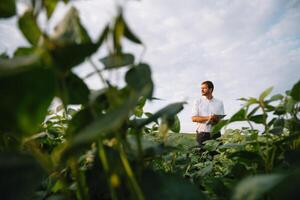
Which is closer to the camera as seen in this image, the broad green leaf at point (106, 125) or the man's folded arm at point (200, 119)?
the broad green leaf at point (106, 125)

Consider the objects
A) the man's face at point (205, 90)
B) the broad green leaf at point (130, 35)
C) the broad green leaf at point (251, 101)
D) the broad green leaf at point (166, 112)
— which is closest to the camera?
the broad green leaf at point (130, 35)

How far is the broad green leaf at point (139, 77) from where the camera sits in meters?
0.52

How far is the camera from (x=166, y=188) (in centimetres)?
53

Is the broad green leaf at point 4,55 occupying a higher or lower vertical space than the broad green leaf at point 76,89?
higher

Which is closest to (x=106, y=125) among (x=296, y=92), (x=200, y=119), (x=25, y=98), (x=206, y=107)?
(x=25, y=98)

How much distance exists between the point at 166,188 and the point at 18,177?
0.84 feet

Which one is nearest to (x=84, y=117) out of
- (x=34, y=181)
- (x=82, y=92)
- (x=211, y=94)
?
(x=82, y=92)

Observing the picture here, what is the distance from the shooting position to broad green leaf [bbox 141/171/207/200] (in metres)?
0.52

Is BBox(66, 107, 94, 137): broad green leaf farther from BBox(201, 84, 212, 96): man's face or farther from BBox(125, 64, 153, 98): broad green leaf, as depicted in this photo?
BBox(201, 84, 212, 96): man's face

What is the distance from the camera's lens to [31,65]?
15.5 inches

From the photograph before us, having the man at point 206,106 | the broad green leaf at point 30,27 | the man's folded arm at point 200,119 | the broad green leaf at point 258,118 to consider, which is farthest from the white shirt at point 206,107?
the broad green leaf at point 30,27

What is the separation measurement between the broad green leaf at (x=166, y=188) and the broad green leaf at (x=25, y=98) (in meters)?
0.23

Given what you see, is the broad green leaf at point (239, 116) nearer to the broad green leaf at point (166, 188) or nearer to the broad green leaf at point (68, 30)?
the broad green leaf at point (166, 188)

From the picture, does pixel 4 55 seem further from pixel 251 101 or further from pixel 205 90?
pixel 205 90
